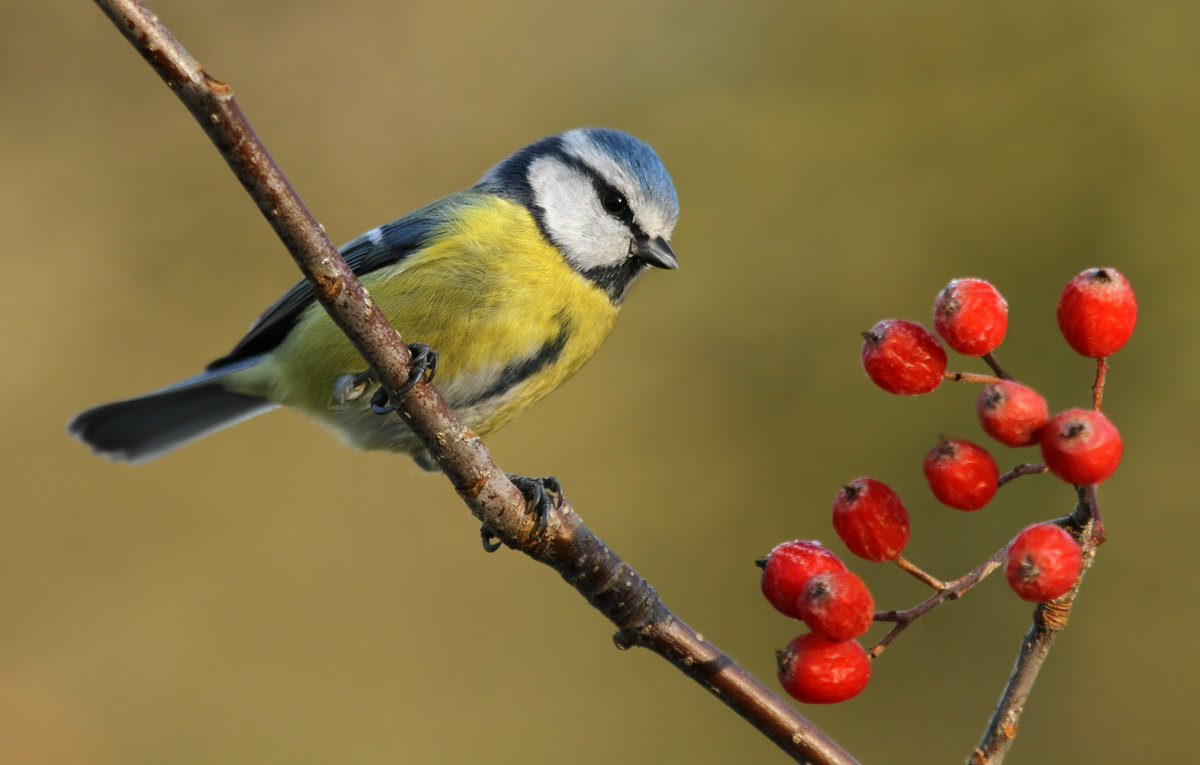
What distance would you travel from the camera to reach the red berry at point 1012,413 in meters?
0.92

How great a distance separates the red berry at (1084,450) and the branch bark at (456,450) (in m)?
0.45

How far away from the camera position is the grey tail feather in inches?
108

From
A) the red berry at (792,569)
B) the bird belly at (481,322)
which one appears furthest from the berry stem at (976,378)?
the bird belly at (481,322)

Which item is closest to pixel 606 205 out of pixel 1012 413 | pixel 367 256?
pixel 367 256

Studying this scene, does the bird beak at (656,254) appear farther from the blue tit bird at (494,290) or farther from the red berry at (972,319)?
the red berry at (972,319)

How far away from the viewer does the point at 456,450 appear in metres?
1.33

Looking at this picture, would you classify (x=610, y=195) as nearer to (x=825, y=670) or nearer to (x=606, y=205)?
(x=606, y=205)

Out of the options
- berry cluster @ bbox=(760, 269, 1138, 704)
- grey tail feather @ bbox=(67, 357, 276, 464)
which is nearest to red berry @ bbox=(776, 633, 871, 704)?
berry cluster @ bbox=(760, 269, 1138, 704)

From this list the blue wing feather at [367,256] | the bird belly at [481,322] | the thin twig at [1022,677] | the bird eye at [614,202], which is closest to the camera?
the thin twig at [1022,677]

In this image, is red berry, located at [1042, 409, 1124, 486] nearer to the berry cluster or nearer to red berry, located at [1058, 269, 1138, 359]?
the berry cluster

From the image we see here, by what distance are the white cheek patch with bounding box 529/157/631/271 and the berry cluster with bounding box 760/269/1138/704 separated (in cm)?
124

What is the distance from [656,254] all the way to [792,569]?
1320 mm

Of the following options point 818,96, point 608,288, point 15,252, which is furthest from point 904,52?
point 15,252

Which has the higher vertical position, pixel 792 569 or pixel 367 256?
pixel 367 256
